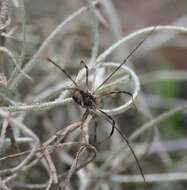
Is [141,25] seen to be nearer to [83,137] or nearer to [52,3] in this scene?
[52,3]

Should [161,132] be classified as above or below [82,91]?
below

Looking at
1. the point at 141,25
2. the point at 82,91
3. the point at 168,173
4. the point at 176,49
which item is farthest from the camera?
the point at 141,25

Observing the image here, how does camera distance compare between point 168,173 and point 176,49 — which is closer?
point 168,173

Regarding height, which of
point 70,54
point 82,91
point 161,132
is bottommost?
point 161,132

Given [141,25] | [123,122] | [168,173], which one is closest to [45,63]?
[123,122]

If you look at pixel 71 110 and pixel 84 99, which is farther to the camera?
pixel 71 110

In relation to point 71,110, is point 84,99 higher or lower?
higher

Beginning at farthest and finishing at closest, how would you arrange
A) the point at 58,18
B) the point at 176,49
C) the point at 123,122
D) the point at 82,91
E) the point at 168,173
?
1. the point at 176,49
2. the point at 58,18
3. the point at 123,122
4. the point at 168,173
5. the point at 82,91
